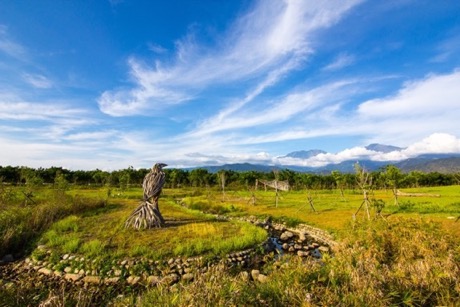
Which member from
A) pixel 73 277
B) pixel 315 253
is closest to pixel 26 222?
pixel 73 277

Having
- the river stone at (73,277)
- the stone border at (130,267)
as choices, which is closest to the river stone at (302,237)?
the stone border at (130,267)

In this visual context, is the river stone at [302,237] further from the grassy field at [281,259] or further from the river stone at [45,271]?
the river stone at [45,271]

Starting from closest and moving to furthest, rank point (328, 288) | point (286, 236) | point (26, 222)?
point (328, 288) → point (26, 222) → point (286, 236)

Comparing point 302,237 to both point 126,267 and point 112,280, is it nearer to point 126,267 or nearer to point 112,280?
point 126,267

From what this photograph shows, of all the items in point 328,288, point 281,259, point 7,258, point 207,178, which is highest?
point 207,178

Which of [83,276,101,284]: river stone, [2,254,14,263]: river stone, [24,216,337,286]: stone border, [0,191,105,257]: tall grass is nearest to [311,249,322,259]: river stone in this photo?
[24,216,337,286]: stone border

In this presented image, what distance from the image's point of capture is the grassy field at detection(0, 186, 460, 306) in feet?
15.7

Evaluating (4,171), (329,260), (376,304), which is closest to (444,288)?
(376,304)

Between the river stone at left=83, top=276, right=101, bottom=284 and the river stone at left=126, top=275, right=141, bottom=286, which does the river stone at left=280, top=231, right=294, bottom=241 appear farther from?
the river stone at left=83, top=276, right=101, bottom=284

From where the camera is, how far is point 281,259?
1083 cm

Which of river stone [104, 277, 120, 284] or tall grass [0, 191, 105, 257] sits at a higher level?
tall grass [0, 191, 105, 257]

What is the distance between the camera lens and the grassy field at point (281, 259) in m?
4.79

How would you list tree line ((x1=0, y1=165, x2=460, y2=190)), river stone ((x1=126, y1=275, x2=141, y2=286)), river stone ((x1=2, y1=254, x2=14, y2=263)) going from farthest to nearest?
1. tree line ((x1=0, y1=165, x2=460, y2=190))
2. river stone ((x1=2, y1=254, x2=14, y2=263))
3. river stone ((x1=126, y1=275, x2=141, y2=286))

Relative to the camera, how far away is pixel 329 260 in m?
7.20
